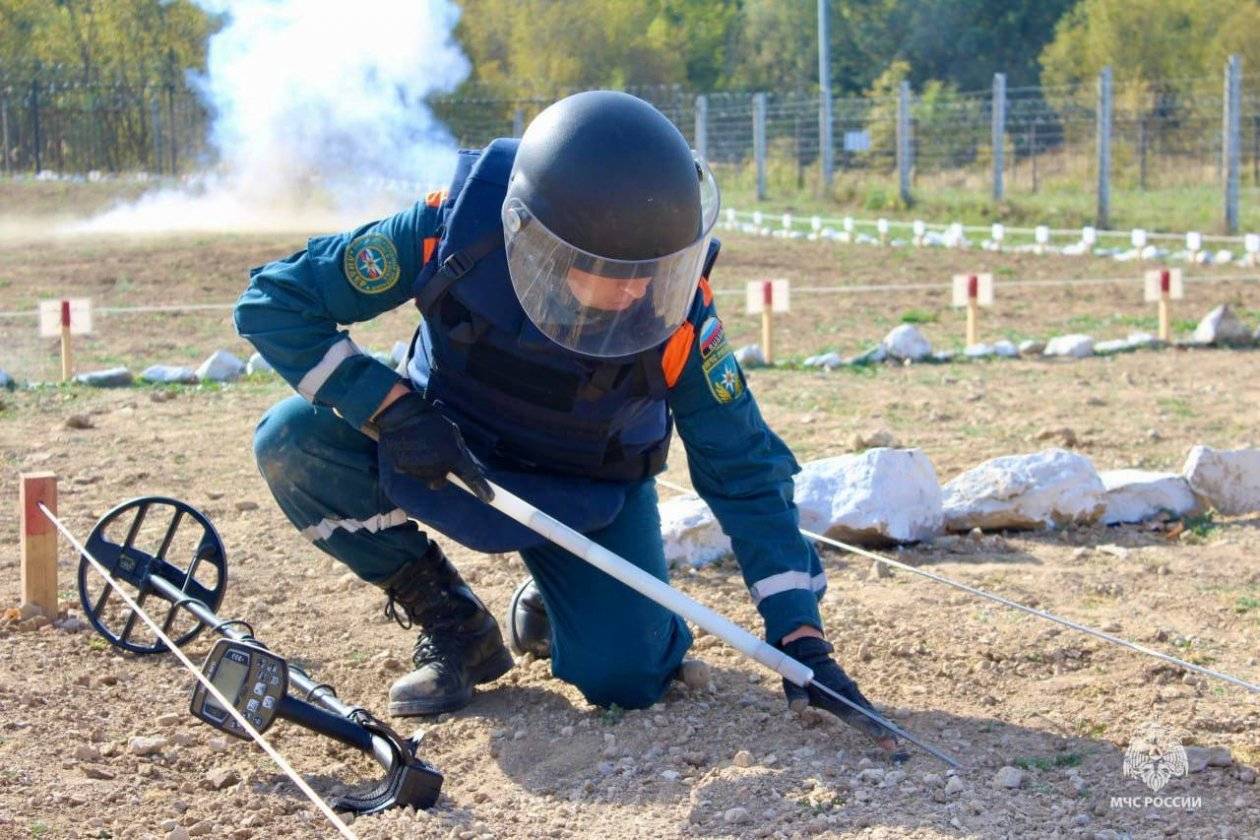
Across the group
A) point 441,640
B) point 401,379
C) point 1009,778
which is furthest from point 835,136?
point 1009,778

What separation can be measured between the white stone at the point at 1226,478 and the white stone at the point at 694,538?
1.84 metres

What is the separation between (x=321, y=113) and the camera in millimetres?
25578

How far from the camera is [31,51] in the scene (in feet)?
79.9

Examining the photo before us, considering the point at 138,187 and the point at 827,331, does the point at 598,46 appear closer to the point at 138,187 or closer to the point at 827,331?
the point at 138,187

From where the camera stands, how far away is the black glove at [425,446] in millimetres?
3621

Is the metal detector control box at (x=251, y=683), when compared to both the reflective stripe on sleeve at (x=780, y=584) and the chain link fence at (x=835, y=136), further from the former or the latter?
the chain link fence at (x=835, y=136)

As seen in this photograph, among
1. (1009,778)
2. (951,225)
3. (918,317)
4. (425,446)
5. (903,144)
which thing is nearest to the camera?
(1009,778)

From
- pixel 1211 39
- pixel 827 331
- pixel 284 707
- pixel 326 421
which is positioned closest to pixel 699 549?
pixel 326 421

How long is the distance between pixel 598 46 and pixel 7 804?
85.1 feet

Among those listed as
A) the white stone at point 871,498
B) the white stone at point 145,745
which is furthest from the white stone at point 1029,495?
the white stone at point 145,745

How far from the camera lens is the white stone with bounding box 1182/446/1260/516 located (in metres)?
5.59

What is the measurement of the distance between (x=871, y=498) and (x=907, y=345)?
14.7 feet

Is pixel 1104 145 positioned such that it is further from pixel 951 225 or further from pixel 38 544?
pixel 38 544

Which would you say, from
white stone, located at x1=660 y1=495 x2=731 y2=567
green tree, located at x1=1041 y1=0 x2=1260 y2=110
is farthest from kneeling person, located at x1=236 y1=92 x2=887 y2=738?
green tree, located at x1=1041 y1=0 x2=1260 y2=110
